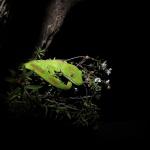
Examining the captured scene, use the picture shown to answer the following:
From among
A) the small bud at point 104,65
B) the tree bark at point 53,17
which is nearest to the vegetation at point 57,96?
the small bud at point 104,65

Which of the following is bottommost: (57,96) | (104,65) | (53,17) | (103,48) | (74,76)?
(57,96)

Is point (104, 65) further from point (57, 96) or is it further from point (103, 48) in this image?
point (57, 96)

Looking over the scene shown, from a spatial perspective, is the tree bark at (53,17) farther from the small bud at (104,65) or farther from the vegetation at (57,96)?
the small bud at (104,65)

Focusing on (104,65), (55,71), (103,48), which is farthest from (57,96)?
(103,48)

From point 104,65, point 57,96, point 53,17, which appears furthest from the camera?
point 104,65

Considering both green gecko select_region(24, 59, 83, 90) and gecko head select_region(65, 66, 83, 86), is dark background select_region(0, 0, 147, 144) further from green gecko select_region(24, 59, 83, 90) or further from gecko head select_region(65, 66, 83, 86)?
gecko head select_region(65, 66, 83, 86)

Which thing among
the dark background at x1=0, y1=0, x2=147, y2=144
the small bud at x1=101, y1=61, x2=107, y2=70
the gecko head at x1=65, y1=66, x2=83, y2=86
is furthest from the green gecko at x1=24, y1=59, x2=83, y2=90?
the small bud at x1=101, y1=61, x2=107, y2=70
